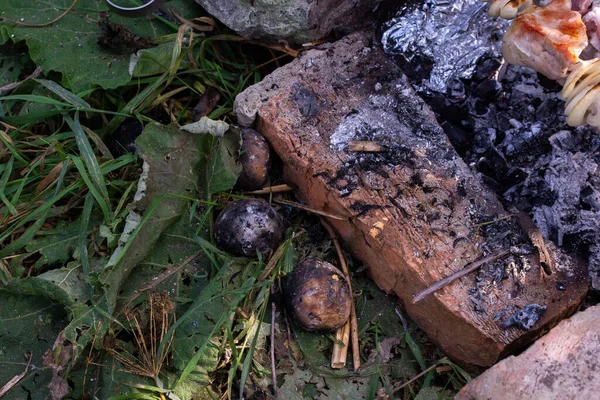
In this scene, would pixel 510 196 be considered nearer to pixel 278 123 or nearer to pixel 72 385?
pixel 278 123

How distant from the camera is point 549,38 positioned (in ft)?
7.41

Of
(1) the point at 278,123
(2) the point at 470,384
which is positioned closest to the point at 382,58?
(1) the point at 278,123

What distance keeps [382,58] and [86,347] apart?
193 cm

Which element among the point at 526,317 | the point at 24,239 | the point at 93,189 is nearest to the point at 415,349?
the point at 526,317

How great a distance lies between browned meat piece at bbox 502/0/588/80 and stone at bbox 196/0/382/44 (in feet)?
2.83

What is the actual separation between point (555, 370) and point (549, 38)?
126 cm

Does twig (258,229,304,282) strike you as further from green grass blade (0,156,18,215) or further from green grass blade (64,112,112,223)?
green grass blade (0,156,18,215)

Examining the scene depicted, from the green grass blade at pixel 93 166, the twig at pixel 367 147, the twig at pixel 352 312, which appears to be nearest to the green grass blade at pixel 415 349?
the twig at pixel 352 312

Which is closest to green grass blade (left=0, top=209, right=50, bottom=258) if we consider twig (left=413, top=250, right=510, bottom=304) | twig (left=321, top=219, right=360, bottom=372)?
twig (left=321, top=219, right=360, bottom=372)

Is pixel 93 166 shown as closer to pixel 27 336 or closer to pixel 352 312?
pixel 27 336

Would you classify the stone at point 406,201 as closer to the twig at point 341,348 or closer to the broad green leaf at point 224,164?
the broad green leaf at point 224,164

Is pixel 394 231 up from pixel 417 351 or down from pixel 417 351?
up

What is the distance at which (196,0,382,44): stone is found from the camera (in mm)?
2850

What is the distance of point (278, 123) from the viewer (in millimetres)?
2721
